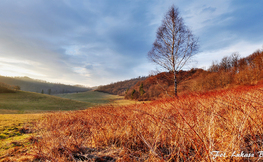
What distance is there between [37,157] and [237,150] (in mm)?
2958

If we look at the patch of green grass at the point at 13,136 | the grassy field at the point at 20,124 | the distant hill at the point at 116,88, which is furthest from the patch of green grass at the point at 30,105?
the distant hill at the point at 116,88

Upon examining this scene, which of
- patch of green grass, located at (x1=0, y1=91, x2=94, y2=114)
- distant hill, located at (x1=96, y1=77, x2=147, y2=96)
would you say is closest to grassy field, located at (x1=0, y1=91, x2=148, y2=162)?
patch of green grass, located at (x1=0, y1=91, x2=94, y2=114)

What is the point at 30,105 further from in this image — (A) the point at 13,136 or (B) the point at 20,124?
(A) the point at 13,136

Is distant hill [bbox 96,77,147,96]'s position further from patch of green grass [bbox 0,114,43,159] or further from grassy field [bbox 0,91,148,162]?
patch of green grass [bbox 0,114,43,159]

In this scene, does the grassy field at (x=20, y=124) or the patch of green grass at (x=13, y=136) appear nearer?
the grassy field at (x=20, y=124)

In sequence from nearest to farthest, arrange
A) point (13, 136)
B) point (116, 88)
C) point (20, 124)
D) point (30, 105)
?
1. point (13, 136)
2. point (20, 124)
3. point (30, 105)
4. point (116, 88)

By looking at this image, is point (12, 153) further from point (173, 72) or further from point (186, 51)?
point (186, 51)

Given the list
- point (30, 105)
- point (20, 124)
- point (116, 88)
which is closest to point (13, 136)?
point (20, 124)

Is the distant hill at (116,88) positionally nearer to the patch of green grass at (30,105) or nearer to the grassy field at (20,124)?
the patch of green grass at (30,105)

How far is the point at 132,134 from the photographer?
7.89 ft

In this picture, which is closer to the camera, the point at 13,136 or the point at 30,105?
the point at 13,136

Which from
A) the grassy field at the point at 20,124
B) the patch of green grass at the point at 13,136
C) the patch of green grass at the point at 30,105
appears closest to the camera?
the grassy field at the point at 20,124

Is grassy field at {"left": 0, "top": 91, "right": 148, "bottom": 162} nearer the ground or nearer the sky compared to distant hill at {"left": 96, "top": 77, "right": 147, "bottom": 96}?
nearer the ground

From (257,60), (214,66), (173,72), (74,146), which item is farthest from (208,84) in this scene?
(74,146)
